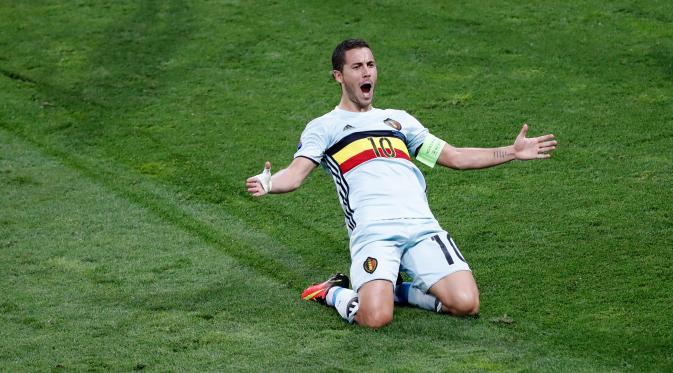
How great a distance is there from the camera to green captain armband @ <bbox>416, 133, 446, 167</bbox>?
748 centimetres

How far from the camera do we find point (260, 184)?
6676 mm

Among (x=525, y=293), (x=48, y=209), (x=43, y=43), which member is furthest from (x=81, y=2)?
(x=525, y=293)

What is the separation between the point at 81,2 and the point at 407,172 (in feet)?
24.6

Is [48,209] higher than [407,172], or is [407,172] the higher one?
[407,172]

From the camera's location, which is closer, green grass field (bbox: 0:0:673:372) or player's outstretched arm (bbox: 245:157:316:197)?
green grass field (bbox: 0:0:673:372)

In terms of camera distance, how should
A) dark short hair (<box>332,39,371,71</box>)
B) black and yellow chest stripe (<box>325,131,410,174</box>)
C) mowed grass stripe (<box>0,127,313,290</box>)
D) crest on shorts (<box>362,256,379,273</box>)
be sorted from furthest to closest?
Answer: mowed grass stripe (<box>0,127,313,290</box>) < dark short hair (<box>332,39,371,71</box>) < black and yellow chest stripe (<box>325,131,410,174</box>) < crest on shorts (<box>362,256,379,273</box>)

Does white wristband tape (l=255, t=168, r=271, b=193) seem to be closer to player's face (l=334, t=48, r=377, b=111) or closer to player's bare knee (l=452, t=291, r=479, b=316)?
player's face (l=334, t=48, r=377, b=111)

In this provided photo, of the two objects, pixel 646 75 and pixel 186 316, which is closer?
pixel 186 316

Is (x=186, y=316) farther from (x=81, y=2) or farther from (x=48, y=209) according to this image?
(x=81, y=2)

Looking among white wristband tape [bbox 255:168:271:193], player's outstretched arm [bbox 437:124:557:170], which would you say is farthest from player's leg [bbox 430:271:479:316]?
white wristband tape [bbox 255:168:271:193]

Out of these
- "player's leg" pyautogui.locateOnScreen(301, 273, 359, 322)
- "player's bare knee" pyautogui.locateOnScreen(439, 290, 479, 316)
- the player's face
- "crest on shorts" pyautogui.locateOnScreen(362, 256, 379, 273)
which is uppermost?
the player's face

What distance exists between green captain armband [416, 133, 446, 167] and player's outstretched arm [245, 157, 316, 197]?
0.77 meters

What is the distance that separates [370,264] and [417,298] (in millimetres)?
385

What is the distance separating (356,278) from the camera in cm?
696
